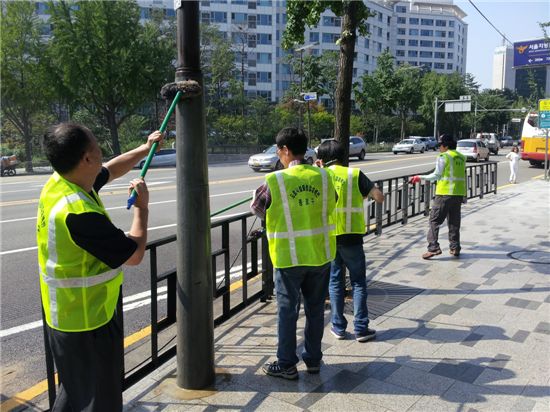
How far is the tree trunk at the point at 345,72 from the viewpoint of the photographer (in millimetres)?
5793

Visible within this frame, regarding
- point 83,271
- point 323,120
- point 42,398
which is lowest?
point 42,398

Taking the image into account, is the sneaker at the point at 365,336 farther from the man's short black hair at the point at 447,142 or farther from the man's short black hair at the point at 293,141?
the man's short black hair at the point at 447,142

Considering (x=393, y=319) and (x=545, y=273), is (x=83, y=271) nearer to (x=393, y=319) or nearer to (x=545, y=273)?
(x=393, y=319)

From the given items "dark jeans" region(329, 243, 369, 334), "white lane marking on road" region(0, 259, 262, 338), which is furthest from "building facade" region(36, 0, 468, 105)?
"dark jeans" region(329, 243, 369, 334)

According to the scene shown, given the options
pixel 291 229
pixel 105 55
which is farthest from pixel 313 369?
pixel 105 55

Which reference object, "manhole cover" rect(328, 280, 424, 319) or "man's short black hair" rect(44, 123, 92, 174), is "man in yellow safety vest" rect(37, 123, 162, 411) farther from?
"manhole cover" rect(328, 280, 424, 319)

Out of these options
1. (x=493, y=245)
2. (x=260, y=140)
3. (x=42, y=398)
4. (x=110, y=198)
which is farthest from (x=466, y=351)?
(x=260, y=140)

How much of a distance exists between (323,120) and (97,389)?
158ft

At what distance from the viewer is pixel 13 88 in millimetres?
30625

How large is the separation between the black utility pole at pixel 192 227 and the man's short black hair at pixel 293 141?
0.56 metres

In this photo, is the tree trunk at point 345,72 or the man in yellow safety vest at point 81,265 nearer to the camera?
the man in yellow safety vest at point 81,265

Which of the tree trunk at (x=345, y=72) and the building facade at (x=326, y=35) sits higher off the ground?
the building facade at (x=326, y=35)

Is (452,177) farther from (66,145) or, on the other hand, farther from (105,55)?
(105,55)

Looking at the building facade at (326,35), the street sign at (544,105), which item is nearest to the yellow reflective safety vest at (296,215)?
the street sign at (544,105)
